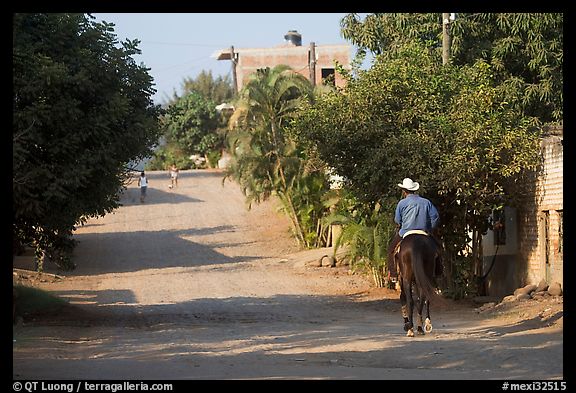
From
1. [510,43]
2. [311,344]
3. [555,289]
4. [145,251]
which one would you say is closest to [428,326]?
[311,344]

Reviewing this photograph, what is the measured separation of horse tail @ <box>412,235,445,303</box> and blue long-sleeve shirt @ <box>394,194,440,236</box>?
261 millimetres

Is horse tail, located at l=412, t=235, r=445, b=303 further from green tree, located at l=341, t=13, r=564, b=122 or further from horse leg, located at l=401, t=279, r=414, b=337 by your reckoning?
green tree, located at l=341, t=13, r=564, b=122

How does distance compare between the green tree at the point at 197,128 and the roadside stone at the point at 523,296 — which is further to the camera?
the green tree at the point at 197,128

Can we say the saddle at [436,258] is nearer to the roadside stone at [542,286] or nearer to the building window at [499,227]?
the roadside stone at [542,286]

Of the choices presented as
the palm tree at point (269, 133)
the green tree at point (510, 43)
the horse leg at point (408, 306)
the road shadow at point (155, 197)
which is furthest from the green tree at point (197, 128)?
the horse leg at point (408, 306)

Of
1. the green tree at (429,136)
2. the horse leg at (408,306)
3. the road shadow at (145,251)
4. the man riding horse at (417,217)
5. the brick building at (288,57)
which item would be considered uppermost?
the brick building at (288,57)

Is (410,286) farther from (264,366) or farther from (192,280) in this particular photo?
(192,280)

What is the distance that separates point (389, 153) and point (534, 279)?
4160mm

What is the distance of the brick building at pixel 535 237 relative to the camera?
2017 centimetres

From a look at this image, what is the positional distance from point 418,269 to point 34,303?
9125 millimetres

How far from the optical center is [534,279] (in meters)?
21.4

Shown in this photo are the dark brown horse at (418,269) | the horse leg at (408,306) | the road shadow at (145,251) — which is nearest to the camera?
the dark brown horse at (418,269)

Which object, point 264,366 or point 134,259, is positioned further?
point 134,259
